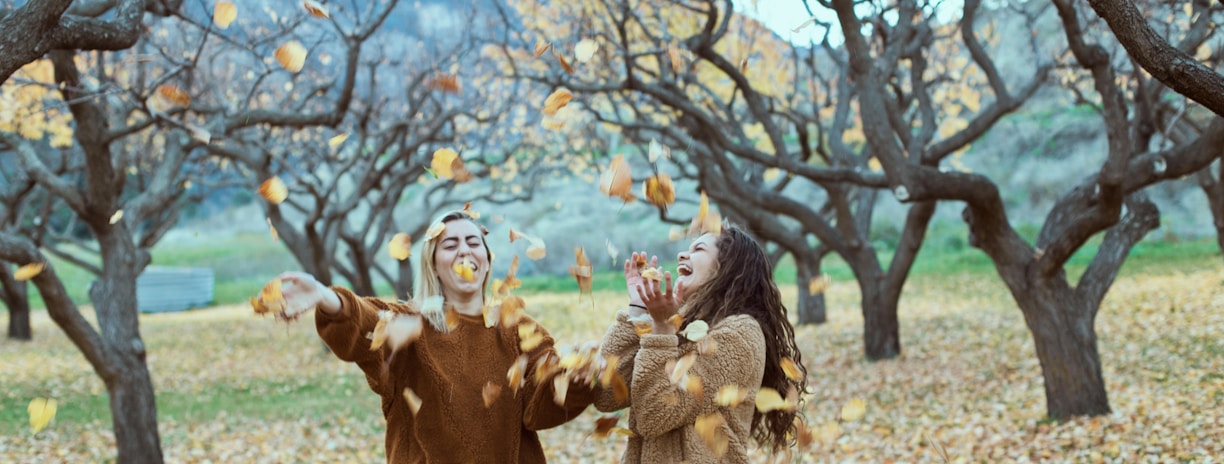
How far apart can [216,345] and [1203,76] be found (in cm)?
1746

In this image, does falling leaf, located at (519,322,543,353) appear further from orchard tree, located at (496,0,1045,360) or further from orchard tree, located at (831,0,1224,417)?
orchard tree, located at (831,0,1224,417)

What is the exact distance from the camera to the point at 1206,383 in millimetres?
8211

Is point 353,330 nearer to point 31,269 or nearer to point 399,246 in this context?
point 399,246

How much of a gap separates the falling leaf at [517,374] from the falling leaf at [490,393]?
0.16 feet

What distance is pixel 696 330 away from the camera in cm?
314

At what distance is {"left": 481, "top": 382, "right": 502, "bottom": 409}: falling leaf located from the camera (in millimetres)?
3373

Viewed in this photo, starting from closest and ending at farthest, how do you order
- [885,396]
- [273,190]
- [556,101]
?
[556,101] → [273,190] → [885,396]

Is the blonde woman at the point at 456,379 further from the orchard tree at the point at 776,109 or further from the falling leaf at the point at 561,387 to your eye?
the orchard tree at the point at 776,109

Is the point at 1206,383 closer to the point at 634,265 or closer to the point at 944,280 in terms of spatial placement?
the point at 634,265

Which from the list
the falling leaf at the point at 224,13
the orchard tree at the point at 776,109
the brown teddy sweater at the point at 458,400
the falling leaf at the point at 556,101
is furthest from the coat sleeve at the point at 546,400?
the falling leaf at the point at 224,13

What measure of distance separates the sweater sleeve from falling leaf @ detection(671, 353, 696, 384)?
21mm

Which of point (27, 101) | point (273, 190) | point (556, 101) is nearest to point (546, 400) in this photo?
point (556, 101)

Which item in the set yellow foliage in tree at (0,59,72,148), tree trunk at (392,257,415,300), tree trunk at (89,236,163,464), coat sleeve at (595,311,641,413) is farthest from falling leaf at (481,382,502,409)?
tree trunk at (392,257,415,300)

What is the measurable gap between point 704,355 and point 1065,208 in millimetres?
5482
